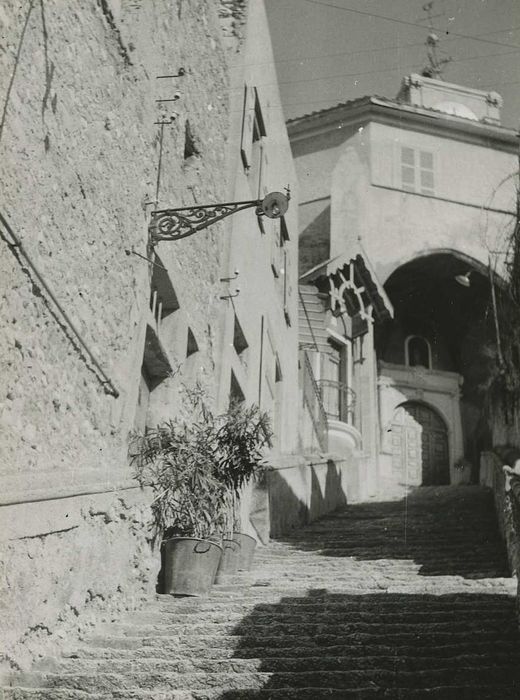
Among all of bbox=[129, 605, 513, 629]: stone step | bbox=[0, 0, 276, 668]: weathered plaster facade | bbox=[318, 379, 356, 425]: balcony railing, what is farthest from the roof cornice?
bbox=[129, 605, 513, 629]: stone step

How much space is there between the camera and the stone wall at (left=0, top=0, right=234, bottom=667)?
13.7 ft

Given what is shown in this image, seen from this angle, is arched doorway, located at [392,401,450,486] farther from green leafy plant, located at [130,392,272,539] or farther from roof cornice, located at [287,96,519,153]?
green leafy plant, located at [130,392,272,539]

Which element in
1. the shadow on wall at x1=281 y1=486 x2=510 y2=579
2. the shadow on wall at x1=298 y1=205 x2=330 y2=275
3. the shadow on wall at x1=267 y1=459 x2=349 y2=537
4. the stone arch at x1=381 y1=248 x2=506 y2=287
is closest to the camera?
the shadow on wall at x1=281 y1=486 x2=510 y2=579

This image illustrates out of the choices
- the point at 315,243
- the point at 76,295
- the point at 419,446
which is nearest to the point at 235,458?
the point at 76,295

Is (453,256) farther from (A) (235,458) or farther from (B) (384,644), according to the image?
(B) (384,644)

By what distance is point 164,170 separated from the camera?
7332mm

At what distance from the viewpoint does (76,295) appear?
16.9 feet

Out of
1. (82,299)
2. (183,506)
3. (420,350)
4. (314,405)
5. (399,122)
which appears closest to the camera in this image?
(82,299)

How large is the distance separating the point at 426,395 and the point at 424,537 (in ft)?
42.6

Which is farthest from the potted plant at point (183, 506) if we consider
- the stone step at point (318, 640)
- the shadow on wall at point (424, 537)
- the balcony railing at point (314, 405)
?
the balcony railing at point (314, 405)

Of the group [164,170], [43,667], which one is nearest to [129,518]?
[43,667]

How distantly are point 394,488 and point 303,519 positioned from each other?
8.92 metres

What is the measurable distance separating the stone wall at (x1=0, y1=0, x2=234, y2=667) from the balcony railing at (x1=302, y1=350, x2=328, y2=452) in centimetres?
835

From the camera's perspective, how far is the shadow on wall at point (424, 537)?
24.7 ft
